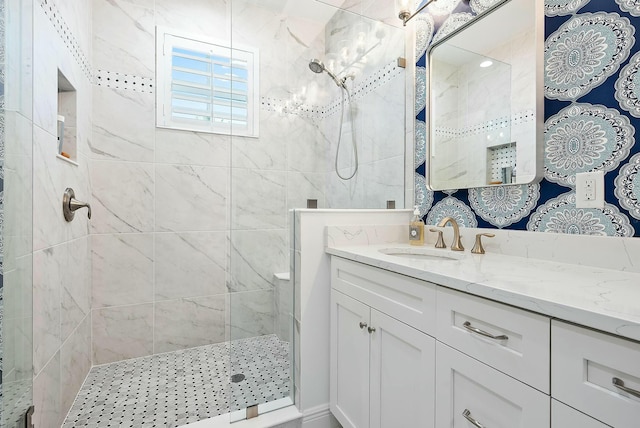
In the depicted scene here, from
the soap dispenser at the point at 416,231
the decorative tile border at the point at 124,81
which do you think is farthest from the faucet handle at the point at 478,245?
the decorative tile border at the point at 124,81

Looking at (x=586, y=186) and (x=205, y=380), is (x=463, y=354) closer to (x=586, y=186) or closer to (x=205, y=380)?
(x=586, y=186)

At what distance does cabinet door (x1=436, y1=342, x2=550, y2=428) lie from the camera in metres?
0.66

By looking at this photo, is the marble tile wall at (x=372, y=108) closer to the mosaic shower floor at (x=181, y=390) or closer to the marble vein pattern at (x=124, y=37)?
the mosaic shower floor at (x=181, y=390)

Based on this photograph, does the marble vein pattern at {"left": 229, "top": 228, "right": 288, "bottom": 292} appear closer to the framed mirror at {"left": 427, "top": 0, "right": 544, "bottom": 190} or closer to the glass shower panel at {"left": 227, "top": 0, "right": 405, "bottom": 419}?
the glass shower panel at {"left": 227, "top": 0, "right": 405, "bottom": 419}

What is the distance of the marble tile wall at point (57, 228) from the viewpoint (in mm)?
1242

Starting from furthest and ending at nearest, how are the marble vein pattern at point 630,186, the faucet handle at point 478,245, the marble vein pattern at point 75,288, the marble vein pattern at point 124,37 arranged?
the marble vein pattern at point 124,37, the marble vein pattern at point 75,288, the faucet handle at point 478,245, the marble vein pattern at point 630,186

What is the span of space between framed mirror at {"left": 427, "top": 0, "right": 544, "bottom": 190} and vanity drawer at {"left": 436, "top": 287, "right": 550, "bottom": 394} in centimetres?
70

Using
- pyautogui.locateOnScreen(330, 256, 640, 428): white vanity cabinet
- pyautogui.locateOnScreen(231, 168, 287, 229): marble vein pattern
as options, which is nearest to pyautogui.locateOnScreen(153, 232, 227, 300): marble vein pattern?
pyautogui.locateOnScreen(231, 168, 287, 229): marble vein pattern

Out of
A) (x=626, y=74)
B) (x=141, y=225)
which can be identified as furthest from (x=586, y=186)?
(x=141, y=225)

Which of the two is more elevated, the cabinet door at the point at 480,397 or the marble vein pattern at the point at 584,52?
the marble vein pattern at the point at 584,52

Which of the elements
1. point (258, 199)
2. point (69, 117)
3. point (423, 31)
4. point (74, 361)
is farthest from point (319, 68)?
point (74, 361)

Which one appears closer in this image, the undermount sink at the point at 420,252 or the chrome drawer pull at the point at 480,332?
the chrome drawer pull at the point at 480,332

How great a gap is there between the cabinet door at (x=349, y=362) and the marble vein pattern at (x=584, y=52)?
1.12 m

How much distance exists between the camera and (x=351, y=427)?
1304mm
